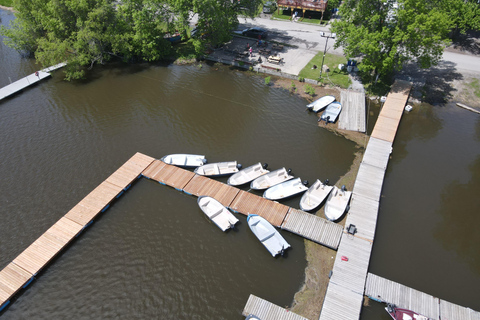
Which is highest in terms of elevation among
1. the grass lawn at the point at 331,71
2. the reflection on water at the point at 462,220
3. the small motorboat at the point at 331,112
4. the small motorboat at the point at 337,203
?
the grass lawn at the point at 331,71

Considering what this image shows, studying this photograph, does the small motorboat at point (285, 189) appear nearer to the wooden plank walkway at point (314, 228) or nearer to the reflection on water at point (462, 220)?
the wooden plank walkway at point (314, 228)

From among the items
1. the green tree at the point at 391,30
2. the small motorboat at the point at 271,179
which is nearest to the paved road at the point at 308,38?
the green tree at the point at 391,30

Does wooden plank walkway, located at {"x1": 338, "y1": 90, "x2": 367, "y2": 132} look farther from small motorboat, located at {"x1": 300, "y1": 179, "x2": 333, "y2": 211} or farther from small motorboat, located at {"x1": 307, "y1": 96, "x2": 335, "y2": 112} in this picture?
small motorboat, located at {"x1": 300, "y1": 179, "x2": 333, "y2": 211}

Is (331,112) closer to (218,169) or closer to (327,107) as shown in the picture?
(327,107)

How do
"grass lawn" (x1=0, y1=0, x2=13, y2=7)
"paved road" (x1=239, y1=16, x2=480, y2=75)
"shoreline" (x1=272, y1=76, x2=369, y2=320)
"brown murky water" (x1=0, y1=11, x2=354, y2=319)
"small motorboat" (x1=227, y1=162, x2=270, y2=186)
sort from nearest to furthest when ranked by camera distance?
"shoreline" (x1=272, y1=76, x2=369, y2=320), "brown murky water" (x1=0, y1=11, x2=354, y2=319), "small motorboat" (x1=227, y1=162, x2=270, y2=186), "paved road" (x1=239, y1=16, x2=480, y2=75), "grass lawn" (x1=0, y1=0, x2=13, y2=7)

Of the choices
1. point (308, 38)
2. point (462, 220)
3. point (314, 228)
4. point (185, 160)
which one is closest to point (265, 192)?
point (314, 228)

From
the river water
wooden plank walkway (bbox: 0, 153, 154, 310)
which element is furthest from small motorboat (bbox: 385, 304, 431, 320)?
wooden plank walkway (bbox: 0, 153, 154, 310)

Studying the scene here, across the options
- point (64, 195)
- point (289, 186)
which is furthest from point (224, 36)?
point (64, 195)
